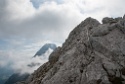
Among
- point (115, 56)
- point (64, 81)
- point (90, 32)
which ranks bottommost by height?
point (64, 81)

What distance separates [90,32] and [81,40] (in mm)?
2720

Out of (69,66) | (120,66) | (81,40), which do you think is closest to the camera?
(120,66)

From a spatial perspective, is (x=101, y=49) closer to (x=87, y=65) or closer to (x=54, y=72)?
(x=87, y=65)

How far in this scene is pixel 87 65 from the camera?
1548 inches

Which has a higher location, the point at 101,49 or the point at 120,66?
the point at 101,49

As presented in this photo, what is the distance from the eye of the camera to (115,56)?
130ft

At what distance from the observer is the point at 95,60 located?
1558 inches

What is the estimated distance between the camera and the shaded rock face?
1448 inches

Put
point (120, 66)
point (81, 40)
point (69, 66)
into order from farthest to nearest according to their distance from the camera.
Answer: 1. point (81, 40)
2. point (69, 66)
3. point (120, 66)

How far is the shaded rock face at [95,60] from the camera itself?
36.8 meters

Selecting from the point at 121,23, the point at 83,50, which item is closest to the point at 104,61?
the point at 83,50

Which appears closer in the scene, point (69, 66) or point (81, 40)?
point (69, 66)

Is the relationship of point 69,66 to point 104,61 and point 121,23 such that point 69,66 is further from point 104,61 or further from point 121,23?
point 121,23

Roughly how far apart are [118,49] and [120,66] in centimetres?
403
